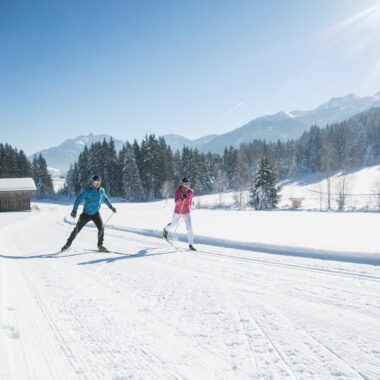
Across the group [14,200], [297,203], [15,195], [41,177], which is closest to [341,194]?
[297,203]

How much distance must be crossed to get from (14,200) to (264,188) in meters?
39.5

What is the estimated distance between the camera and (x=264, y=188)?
49.9 metres

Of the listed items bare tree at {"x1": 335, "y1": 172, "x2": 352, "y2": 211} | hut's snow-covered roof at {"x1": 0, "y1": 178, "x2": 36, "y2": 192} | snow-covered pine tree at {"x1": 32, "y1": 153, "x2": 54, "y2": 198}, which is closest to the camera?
hut's snow-covered roof at {"x1": 0, "y1": 178, "x2": 36, "y2": 192}

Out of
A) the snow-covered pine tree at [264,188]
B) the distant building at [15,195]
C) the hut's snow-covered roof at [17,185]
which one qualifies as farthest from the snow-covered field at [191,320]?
the distant building at [15,195]

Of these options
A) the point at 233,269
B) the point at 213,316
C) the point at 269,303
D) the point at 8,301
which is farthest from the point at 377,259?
the point at 8,301

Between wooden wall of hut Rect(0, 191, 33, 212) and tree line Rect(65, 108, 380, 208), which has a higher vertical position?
tree line Rect(65, 108, 380, 208)

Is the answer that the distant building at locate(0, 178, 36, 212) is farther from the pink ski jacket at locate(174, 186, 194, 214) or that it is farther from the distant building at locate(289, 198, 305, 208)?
the pink ski jacket at locate(174, 186, 194, 214)

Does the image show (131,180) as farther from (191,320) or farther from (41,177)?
(191,320)

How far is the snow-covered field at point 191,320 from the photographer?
2559 millimetres

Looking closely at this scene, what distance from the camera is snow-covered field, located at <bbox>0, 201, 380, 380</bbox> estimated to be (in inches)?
101

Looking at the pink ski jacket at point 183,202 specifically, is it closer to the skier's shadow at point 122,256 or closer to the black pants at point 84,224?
the skier's shadow at point 122,256

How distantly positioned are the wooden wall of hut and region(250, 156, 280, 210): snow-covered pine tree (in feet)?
120

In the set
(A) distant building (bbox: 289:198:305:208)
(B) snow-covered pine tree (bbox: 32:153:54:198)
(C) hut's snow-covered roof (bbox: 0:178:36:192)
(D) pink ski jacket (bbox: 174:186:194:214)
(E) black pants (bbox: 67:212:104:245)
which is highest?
(B) snow-covered pine tree (bbox: 32:153:54:198)

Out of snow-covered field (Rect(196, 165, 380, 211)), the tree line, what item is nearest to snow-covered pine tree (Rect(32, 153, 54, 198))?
the tree line
